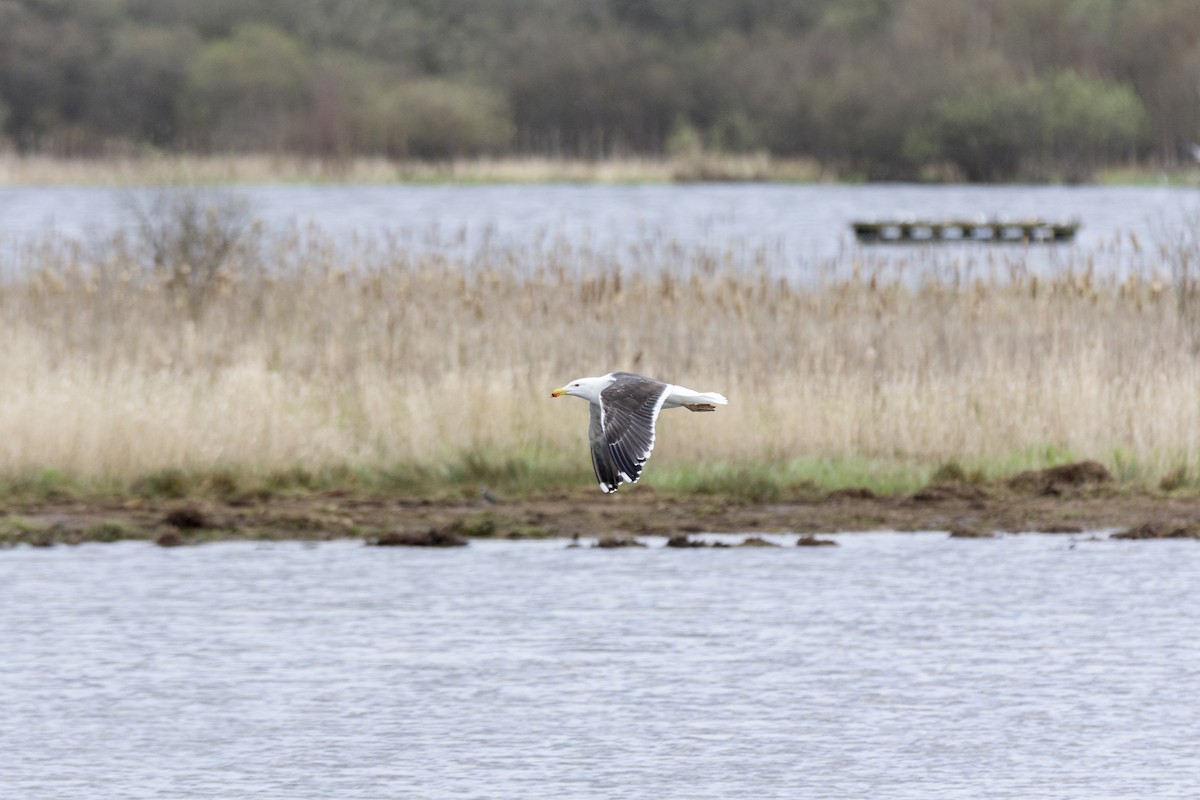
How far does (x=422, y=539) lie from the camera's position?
16.4m

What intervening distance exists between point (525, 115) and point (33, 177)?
74.7ft

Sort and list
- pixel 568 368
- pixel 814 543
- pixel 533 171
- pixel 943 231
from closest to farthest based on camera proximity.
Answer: pixel 814 543 → pixel 568 368 → pixel 943 231 → pixel 533 171

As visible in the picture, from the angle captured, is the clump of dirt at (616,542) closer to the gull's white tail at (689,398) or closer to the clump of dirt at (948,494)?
the clump of dirt at (948,494)

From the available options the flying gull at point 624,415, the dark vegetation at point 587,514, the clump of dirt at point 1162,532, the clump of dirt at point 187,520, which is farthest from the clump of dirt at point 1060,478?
the flying gull at point 624,415

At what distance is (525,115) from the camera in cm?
7919

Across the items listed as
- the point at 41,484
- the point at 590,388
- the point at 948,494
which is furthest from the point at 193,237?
the point at 590,388

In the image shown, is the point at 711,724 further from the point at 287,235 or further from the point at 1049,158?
the point at 1049,158

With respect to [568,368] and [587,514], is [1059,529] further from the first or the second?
[568,368]

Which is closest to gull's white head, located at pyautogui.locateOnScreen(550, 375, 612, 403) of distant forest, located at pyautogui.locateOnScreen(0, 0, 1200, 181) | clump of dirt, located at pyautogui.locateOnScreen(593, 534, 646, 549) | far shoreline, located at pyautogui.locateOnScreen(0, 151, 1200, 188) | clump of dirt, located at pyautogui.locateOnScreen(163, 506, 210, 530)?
clump of dirt, located at pyautogui.locateOnScreen(593, 534, 646, 549)

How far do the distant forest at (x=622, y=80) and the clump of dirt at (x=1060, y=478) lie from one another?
157ft

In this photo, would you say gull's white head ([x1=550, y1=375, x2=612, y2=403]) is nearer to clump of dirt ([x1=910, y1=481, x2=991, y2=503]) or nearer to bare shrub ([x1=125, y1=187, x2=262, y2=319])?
clump of dirt ([x1=910, y1=481, x2=991, y2=503])

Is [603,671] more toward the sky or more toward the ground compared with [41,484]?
more toward the ground

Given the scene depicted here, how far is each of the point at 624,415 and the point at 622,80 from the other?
2858 inches

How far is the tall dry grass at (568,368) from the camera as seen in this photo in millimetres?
17016
